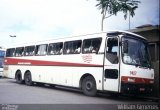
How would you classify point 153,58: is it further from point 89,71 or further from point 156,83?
point 89,71

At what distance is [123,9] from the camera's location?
2084cm

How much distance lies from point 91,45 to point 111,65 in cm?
197

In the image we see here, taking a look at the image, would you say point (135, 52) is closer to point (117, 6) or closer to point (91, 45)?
point (91, 45)

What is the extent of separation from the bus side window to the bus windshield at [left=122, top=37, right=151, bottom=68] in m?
0.42

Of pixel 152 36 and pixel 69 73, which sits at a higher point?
pixel 152 36

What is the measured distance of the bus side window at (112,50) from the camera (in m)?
12.6

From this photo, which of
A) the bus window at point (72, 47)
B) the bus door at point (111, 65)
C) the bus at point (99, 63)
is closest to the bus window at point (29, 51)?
the bus at point (99, 63)

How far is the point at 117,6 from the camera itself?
21.0 meters

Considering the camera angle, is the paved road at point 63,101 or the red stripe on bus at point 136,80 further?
the red stripe on bus at point 136,80

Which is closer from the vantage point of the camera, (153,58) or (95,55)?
(95,55)

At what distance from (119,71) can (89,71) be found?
7.16 ft

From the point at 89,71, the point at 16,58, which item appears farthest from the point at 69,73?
the point at 16,58

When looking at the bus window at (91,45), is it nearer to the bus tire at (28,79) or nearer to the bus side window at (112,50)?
the bus side window at (112,50)

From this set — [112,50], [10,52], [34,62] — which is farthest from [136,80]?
[10,52]
